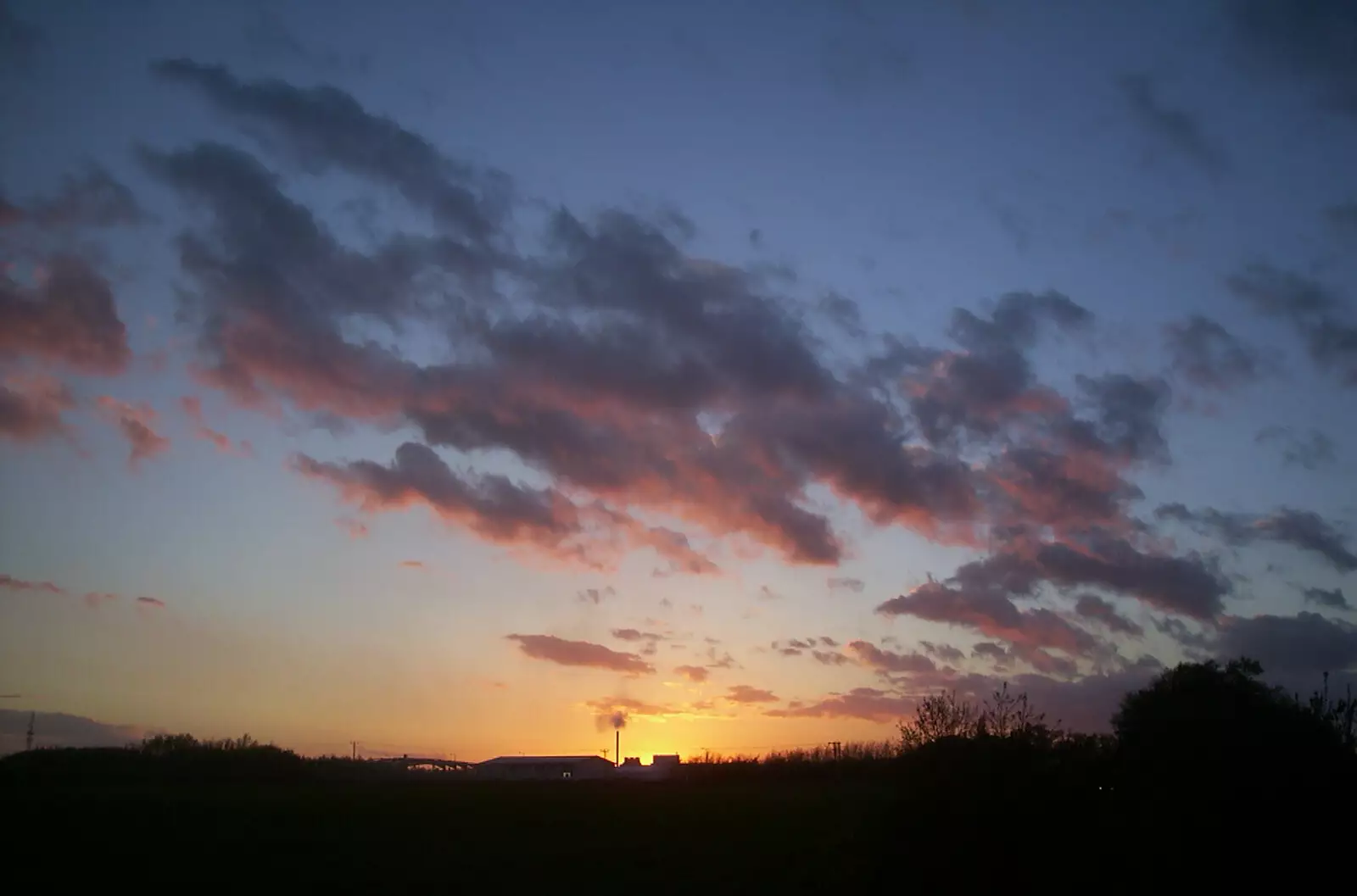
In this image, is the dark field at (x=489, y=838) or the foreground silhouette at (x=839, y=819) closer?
the foreground silhouette at (x=839, y=819)

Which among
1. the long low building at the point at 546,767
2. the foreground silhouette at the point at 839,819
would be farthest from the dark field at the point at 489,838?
the long low building at the point at 546,767

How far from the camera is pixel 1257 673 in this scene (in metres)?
39.8

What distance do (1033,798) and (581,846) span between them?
46.8 ft

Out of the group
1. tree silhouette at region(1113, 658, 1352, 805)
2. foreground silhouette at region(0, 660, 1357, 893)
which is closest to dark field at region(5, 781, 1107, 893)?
foreground silhouette at region(0, 660, 1357, 893)

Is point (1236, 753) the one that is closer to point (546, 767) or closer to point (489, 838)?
point (489, 838)

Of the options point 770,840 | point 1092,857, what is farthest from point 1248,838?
point 770,840

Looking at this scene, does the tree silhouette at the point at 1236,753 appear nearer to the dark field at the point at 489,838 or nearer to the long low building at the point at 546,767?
the dark field at the point at 489,838

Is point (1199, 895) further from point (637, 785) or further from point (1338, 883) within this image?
point (637, 785)

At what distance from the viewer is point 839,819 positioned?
26.4 m

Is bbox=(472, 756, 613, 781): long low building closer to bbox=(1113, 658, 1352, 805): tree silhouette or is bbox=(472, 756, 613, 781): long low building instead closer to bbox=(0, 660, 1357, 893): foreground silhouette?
bbox=(0, 660, 1357, 893): foreground silhouette

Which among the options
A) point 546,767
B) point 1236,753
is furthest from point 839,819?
point 546,767

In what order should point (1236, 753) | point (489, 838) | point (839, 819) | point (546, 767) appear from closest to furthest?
1. point (1236, 753)
2. point (839, 819)
3. point (489, 838)
4. point (546, 767)

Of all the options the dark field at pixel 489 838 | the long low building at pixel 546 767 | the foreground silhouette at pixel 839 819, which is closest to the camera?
the foreground silhouette at pixel 839 819

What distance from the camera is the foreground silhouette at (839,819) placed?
1822cm
